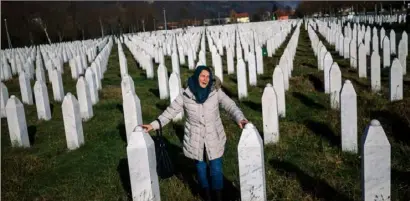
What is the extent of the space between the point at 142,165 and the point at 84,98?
4.81 metres

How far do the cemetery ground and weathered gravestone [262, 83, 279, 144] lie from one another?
172 millimetres

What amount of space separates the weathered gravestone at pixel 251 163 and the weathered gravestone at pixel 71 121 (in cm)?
357

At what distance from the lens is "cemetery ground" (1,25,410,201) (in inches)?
178

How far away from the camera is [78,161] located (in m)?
5.97

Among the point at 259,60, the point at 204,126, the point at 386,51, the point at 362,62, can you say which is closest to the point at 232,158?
the point at 204,126

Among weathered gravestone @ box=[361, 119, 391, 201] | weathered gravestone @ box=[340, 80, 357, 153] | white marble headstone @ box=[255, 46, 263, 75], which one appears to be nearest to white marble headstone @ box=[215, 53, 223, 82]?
white marble headstone @ box=[255, 46, 263, 75]

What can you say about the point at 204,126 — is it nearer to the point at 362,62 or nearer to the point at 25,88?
the point at 25,88

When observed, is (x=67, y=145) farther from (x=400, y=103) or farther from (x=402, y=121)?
(x=400, y=103)

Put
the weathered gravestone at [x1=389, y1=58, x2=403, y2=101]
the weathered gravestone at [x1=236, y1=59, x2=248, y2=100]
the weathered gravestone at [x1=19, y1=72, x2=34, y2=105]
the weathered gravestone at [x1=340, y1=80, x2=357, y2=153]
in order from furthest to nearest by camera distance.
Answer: the weathered gravestone at [x1=19, y1=72, x2=34, y2=105]
the weathered gravestone at [x1=236, y1=59, x2=248, y2=100]
the weathered gravestone at [x1=389, y1=58, x2=403, y2=101]
the weathered gravestone at [x1=340, y1=80, x2=357, y2=153]

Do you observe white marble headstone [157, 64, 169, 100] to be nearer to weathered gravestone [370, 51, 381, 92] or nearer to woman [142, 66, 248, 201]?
weathered gravestone [370, 51, 381, 92]

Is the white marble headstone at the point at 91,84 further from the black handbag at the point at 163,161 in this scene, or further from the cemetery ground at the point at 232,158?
the black handbag at the point at 163,161

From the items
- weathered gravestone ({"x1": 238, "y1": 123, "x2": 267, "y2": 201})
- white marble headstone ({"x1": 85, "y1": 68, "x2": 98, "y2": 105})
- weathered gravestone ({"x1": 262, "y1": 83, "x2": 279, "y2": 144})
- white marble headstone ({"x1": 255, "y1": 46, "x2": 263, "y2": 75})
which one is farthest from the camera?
white marble headstone ({"x1": 255, "y1": 46, "x2": 263, "y2": 75})

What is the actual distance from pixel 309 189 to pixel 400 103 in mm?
4114

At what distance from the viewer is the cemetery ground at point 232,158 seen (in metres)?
4.53
